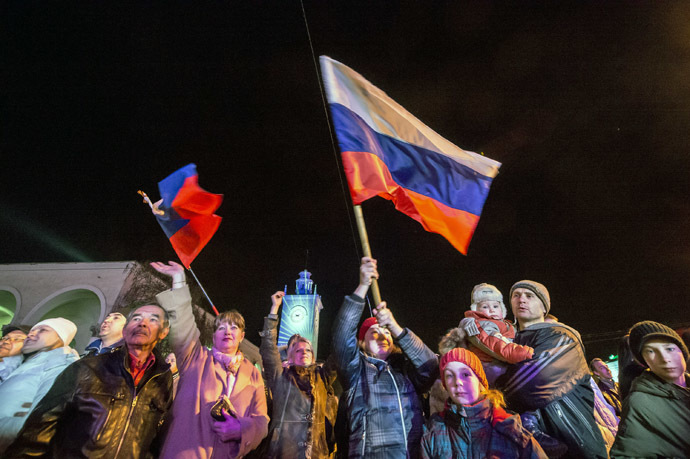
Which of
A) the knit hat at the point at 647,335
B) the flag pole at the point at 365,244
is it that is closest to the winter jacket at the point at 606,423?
the knit hat at the point at 647,335

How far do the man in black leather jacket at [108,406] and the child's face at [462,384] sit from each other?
237 centimetres

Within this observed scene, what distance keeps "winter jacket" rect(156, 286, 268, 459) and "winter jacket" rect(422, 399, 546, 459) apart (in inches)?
58.3

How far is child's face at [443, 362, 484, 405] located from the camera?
285 centimetres

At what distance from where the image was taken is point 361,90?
14.0ft

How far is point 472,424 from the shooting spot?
275 centimetres

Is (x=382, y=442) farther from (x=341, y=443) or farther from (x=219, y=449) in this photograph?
(x=219, y=449)

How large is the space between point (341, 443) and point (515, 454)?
1.60 meters

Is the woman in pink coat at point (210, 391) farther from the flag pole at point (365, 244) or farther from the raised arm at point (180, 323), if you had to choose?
the flag pole at point (365, 244)

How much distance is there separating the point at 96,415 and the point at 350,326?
2001 millimetres

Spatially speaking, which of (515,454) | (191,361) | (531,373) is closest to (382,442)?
(515,454)

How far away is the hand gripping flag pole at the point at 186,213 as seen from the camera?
536 cm

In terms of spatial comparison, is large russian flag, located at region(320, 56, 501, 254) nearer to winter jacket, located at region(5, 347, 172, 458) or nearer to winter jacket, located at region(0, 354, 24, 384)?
winter jacket, located at region(5, 347, 172, 458)

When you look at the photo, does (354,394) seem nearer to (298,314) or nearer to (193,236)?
(193,236)

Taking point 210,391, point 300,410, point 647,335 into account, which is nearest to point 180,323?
point 210,391
